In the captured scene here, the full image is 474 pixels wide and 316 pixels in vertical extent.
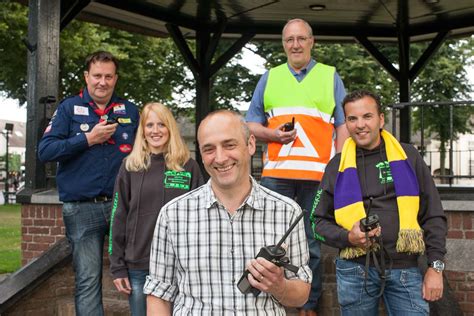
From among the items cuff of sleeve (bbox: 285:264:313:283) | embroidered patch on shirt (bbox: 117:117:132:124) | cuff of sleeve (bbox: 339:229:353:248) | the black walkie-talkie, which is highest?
embroidered patch on shirt (bbox: 117:117:132:124)

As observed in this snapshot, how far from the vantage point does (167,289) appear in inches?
97.7

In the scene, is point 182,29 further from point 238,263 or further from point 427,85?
point 427,85

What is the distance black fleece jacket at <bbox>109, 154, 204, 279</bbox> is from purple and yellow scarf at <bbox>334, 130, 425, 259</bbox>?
921 millimetres

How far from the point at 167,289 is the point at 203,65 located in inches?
330

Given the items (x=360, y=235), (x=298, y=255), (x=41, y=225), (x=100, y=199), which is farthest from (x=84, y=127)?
(x=41, y=225)

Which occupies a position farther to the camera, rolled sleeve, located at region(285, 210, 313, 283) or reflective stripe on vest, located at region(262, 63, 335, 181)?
reflective stripe on vest, located at region(262, 63, 335, 181)

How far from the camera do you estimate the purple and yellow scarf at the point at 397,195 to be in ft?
10.4

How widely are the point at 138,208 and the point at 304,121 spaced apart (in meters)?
1.23

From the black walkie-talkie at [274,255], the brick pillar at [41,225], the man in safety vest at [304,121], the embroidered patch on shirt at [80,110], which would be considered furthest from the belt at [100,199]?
the brick pillar at [41,225]

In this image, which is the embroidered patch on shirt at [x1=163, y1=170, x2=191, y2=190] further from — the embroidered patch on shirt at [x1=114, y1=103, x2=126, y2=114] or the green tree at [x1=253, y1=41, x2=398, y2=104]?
the green tree at [x1=253, y1=41, x2=398, y2=104]

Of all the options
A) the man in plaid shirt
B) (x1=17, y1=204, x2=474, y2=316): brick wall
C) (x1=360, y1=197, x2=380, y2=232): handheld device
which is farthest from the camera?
(x1=17, y1=204, x2=474, y2=316): brick wall

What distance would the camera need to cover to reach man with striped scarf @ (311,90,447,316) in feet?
10.4

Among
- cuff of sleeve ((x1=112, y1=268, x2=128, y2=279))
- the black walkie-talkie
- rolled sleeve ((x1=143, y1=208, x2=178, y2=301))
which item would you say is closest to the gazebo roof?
cuff of sleeve ((x1=112, y1=268, x2=128, y2=279))

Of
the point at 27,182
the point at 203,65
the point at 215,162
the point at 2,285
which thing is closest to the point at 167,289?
the point at 215,162
